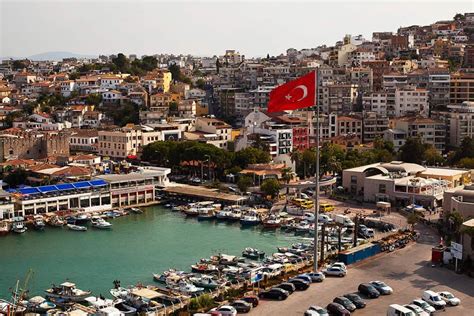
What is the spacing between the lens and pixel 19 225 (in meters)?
18.1

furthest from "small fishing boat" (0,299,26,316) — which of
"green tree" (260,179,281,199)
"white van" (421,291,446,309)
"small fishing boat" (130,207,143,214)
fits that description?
"green tree" (260,179,281,199)

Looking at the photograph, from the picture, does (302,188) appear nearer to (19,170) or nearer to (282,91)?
(19,170)

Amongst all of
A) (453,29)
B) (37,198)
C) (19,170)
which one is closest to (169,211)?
(37,198)

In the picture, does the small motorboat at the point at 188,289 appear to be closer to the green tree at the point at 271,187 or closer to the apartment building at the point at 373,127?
the green tree at the point at 271,187

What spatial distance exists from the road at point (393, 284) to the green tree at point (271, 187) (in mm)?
6775

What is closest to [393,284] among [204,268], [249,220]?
[204,268]

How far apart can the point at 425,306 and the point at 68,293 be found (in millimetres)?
5978

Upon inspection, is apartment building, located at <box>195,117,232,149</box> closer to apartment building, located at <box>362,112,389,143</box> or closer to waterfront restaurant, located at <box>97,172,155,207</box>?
apartment building, located at <box>362,112,389,143</box>

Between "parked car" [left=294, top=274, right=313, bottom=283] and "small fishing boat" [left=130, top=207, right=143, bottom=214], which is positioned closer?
"parked car" [left=294, top=274, right=313, bottom=283]

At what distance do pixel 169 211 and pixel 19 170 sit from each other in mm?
5422

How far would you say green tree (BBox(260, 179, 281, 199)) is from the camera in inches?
807

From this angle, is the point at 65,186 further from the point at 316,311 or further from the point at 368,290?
the point at 316,311

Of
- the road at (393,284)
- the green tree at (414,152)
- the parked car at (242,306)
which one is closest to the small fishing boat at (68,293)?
the parked car at (242,306)

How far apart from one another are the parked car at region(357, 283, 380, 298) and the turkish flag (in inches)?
113
